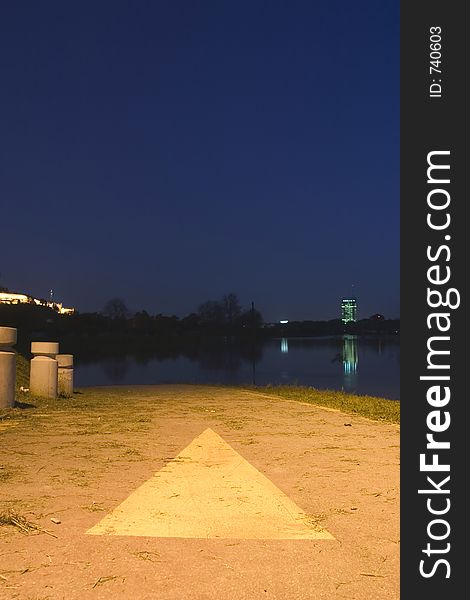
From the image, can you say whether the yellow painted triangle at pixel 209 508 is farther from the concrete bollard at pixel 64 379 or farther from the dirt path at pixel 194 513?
the concrete bollard at pixel 64 379

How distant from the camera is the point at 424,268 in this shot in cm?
471

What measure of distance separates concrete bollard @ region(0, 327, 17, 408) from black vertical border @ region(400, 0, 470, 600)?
6189 mm

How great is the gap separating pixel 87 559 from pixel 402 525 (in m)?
2.00

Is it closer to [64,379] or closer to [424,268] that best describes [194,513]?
[424,268]

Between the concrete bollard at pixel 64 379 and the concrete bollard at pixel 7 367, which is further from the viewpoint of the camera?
the concrete bollard at pixel 64 379

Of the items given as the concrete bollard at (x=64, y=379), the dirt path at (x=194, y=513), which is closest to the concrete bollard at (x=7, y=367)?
the dirt path at (x=194, y=513)

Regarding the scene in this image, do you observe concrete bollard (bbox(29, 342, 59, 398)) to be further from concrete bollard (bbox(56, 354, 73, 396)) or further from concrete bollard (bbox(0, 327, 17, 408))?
concrete bollard (bbox(0, 327, 17, 408))

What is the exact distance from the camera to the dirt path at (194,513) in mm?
2982

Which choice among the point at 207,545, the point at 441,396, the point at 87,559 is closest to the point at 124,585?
the point at 87,559

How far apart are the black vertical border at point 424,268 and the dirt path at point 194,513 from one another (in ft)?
Result: 0.94

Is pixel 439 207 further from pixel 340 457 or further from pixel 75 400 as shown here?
pixel 75 400

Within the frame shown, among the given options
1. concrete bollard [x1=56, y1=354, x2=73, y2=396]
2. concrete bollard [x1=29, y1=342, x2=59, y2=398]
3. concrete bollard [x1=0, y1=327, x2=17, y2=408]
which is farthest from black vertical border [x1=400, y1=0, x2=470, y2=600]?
concrete bollard [x1=56, y1=354, x2=73, y2=396]

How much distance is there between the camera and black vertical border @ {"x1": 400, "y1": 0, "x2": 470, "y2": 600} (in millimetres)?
3697

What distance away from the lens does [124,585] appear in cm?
295
